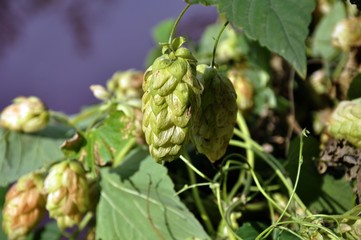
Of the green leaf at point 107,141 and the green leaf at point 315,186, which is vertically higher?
the green leaf at point 107,141

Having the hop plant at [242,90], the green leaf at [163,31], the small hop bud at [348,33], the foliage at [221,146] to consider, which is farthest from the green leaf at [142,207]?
the green leaf at [163,31]

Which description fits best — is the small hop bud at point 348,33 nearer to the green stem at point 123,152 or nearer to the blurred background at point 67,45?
the green stem at point 123,152

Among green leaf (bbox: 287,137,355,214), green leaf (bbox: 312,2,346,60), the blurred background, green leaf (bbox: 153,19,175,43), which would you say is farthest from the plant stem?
the blurred background

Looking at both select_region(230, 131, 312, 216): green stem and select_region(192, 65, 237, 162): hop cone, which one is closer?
select_region(192, 65, 237, 162): hop cone

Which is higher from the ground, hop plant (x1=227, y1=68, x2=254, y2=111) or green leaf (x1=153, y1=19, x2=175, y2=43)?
green leaf (x1=153, y1=19, x2=175, y2=43)

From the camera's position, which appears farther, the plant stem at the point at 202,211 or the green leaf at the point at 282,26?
the plant stem at the point at 202,211

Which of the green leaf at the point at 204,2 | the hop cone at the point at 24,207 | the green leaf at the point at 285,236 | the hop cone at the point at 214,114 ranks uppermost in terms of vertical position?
the green leaf at the point at 204,2

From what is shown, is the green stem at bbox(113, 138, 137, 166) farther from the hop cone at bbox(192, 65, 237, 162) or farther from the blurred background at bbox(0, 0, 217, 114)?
the blurred background at bbox(0, 0, 217, 114)
